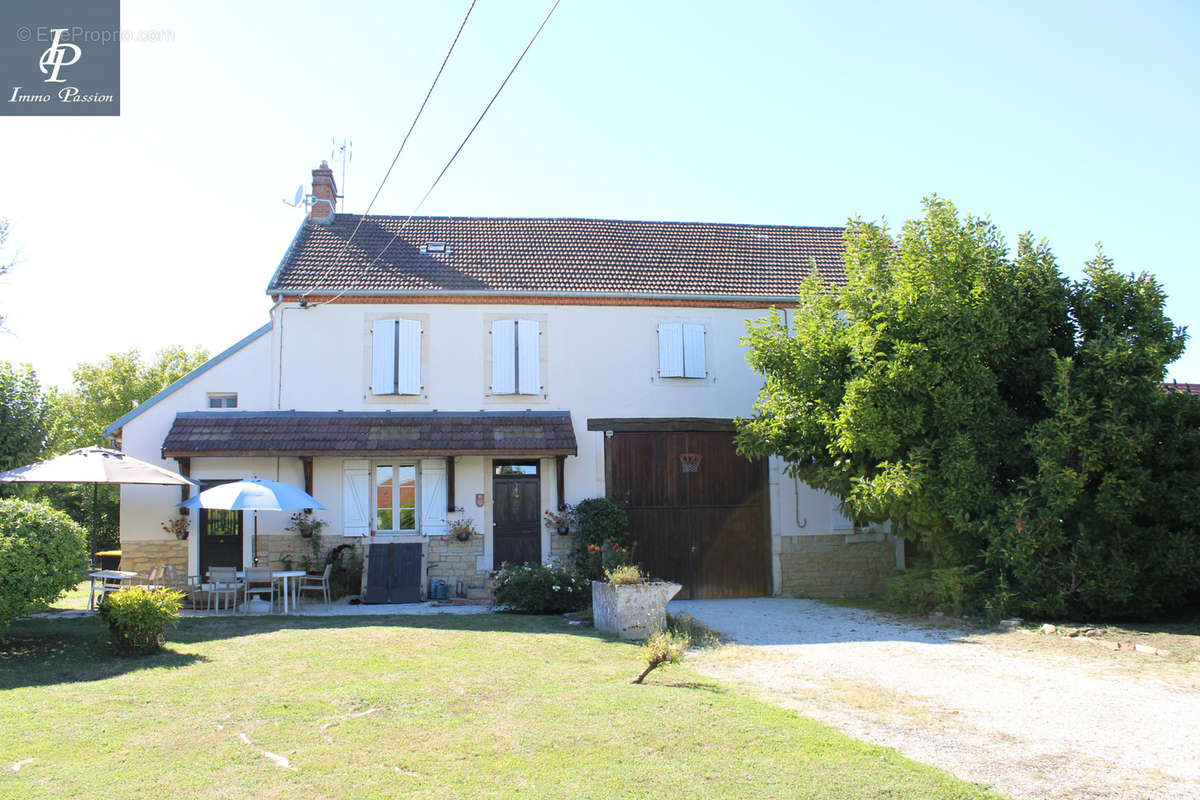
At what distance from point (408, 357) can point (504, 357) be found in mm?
1676

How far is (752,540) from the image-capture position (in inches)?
597

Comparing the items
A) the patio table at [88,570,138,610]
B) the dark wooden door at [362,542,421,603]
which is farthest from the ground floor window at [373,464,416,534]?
the patio table at [88,570,138,610]

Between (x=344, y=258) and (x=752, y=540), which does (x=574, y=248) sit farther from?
(x=752, y=540)

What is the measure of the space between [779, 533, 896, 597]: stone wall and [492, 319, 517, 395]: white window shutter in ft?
18.6

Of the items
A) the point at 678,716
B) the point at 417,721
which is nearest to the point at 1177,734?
the point at 678,716

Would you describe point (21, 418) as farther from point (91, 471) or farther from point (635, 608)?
point (635, 608)

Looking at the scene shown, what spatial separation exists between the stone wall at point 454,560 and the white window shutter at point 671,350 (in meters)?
4.49

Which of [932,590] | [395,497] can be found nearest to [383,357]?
[395,497]

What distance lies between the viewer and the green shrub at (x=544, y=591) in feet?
39.6

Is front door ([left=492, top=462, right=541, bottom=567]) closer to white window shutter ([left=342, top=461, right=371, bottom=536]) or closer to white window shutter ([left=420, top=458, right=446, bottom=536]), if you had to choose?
white window shutter ([left=420, top=458, right=446, bottom=536])

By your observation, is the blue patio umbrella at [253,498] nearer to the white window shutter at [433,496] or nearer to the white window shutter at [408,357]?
the white window shutter at [433,496]

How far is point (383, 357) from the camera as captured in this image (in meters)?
14.7

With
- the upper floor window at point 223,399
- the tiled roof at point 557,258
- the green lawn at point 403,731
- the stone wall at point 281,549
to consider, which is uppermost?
the tiled roof at point 557,258

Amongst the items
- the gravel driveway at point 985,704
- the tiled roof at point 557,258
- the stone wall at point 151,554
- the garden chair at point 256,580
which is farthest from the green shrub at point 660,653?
the stone wall at point 151,554
